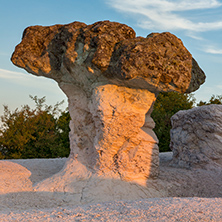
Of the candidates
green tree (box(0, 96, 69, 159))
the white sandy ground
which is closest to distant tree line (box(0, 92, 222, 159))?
green tree (box(0, 96, 69, 159))

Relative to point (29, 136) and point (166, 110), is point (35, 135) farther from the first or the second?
point (166, 110)

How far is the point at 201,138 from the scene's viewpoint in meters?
9.76

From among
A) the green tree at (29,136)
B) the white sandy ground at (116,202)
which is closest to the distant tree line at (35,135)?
the green tree at (29,136)

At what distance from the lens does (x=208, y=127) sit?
9555mm

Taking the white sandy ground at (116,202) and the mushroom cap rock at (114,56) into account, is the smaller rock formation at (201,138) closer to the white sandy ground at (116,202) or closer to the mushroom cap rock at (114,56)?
the white sandy ground at (116,202)

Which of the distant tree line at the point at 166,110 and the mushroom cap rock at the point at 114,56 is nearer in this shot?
the mushroom cap rock at the point at 114,56

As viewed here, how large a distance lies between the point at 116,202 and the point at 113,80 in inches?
130

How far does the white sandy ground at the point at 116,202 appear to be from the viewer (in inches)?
180

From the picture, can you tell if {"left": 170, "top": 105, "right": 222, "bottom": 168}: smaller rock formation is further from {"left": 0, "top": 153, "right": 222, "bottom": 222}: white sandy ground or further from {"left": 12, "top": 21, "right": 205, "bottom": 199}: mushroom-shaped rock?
{"left": 12, "top": 21, "right": 205, "bottom": 199}: mushroom-shaped rock

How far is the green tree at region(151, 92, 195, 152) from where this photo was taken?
18.3 metres

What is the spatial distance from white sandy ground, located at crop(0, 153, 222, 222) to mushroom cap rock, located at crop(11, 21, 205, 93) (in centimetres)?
266

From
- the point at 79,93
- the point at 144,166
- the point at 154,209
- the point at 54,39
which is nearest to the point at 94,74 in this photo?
the point at 79,93

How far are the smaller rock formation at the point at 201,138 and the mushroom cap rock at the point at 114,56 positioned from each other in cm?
159

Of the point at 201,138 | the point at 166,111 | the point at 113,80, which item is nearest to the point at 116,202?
the point at 113,80
